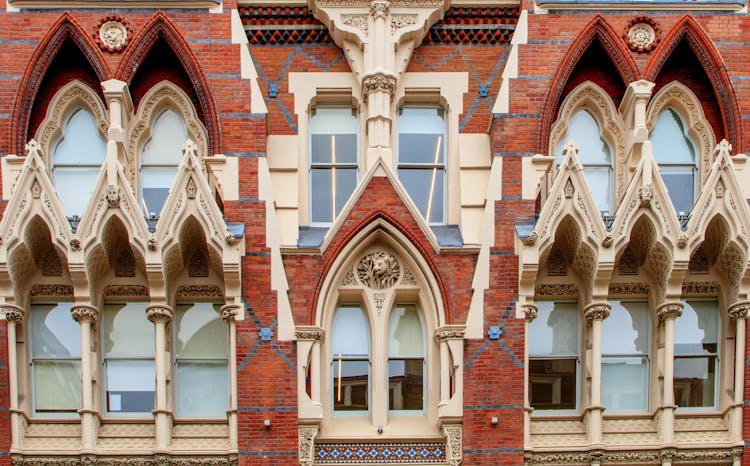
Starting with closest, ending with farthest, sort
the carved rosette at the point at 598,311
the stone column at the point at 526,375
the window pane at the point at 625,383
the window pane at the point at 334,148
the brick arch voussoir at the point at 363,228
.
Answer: the stone column at the point at 526,375, the carved rosette at the point at 598,311, the brick arch voussoir at the point at 363,228, the window pane at the point at 625,383, the window pane at the point at 334,148

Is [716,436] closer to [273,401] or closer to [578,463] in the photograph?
[578,463]

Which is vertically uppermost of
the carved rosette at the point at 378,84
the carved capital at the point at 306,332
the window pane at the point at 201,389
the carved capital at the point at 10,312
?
the carved rosette at the point at 378,84

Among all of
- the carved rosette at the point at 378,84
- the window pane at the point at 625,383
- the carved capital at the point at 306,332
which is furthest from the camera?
the carved rosette at the point at 378,84

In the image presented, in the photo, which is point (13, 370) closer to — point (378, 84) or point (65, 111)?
point (65, 111)

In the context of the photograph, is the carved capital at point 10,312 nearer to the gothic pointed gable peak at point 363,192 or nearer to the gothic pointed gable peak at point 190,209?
the gothic pointed gable peak at point 190,209

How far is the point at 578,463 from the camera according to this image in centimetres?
1491

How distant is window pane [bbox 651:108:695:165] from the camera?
16.4 m

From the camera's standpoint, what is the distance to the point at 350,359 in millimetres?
15812

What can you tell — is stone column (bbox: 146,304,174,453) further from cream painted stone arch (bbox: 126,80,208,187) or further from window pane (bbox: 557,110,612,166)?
window pane (bbox: 557,110,612,166)

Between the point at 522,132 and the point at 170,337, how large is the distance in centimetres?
547

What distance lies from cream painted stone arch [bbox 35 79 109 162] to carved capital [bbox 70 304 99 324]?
2.27 meters

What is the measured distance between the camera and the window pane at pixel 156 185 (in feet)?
53.2

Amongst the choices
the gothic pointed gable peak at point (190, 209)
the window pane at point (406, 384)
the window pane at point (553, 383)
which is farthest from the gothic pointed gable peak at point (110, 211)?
the window pane at point (553, 383)

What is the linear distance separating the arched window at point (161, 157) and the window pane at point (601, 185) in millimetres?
5705
